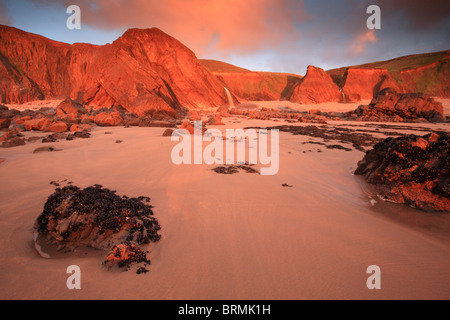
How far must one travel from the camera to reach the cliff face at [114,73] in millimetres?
21672

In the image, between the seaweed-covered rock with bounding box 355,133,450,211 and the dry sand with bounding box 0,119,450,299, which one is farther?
the seaweed-covered rock with bounding box 355,133,450,211

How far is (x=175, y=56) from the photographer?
31109 millimetres

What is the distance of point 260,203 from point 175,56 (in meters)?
32.5

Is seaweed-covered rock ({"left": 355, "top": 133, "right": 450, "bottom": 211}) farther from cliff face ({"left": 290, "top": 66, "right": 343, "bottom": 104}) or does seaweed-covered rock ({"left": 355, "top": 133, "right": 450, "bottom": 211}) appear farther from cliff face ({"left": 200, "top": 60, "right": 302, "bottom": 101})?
cliff face ({"left": 200, "top": 60, "right": 302, "bottom": 101})

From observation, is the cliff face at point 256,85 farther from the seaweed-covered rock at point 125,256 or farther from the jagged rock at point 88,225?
the seaweed-covered rock at point 125,256

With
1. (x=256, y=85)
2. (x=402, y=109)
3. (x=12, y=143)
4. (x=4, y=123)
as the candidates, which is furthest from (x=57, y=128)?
(x=256, y=85)

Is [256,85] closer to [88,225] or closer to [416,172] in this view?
[416,172]

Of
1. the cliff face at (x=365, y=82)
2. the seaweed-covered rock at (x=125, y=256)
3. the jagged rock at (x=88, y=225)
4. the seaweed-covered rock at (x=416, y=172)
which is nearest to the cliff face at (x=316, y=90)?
the cliff face at (x=365, y=82)

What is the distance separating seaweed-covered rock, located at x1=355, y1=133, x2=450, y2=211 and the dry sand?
0.24 metres

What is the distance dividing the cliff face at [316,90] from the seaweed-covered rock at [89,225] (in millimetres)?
46673

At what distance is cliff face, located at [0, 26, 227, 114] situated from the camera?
2167 cm

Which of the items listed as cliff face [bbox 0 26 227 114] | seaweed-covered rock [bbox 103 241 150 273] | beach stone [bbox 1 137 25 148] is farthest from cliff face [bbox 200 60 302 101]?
seaweed-covered rock [bbox 103 241 150 273]

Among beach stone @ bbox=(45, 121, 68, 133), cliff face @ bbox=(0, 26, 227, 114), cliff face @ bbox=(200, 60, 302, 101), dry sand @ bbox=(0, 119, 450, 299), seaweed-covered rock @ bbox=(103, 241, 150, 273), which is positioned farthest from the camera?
cliff face @ bbox=(200, 60, 302, 101)
